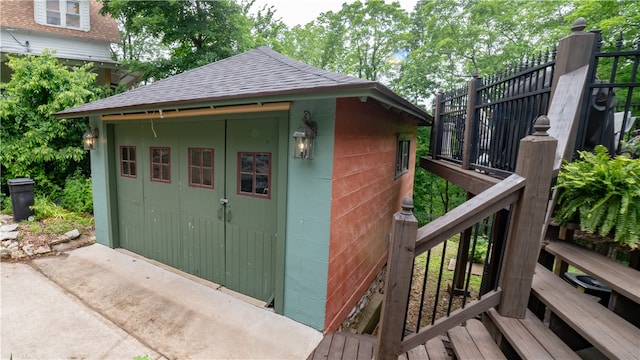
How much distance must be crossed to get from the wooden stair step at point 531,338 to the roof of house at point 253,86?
178cm

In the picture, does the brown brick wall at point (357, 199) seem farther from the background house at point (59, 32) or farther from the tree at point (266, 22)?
the tree at point (266, 22)

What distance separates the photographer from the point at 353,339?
2.90 m

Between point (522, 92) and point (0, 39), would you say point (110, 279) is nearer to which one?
point (522, 92)

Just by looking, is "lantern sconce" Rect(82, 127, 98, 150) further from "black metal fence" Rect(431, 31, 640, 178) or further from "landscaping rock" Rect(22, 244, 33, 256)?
"black metal fence" Rect(431, 31, 640, 178)

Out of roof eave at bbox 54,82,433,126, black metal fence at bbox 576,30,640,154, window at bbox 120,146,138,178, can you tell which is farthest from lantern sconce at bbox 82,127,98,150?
black metal fence at bbox 576,30,640,154

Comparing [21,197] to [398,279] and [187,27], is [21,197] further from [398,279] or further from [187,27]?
[398,279]

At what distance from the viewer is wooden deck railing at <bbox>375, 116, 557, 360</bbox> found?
1493 mm

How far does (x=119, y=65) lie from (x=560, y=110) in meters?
12.9

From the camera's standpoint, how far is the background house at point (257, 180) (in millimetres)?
2924

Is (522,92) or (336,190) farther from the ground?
(522,92)

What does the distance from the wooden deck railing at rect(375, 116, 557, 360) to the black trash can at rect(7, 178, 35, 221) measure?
7291mm

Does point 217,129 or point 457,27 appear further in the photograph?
point 457,27

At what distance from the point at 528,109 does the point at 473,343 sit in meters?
1.88

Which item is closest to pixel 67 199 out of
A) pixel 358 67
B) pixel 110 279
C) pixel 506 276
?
pixel 110 279
